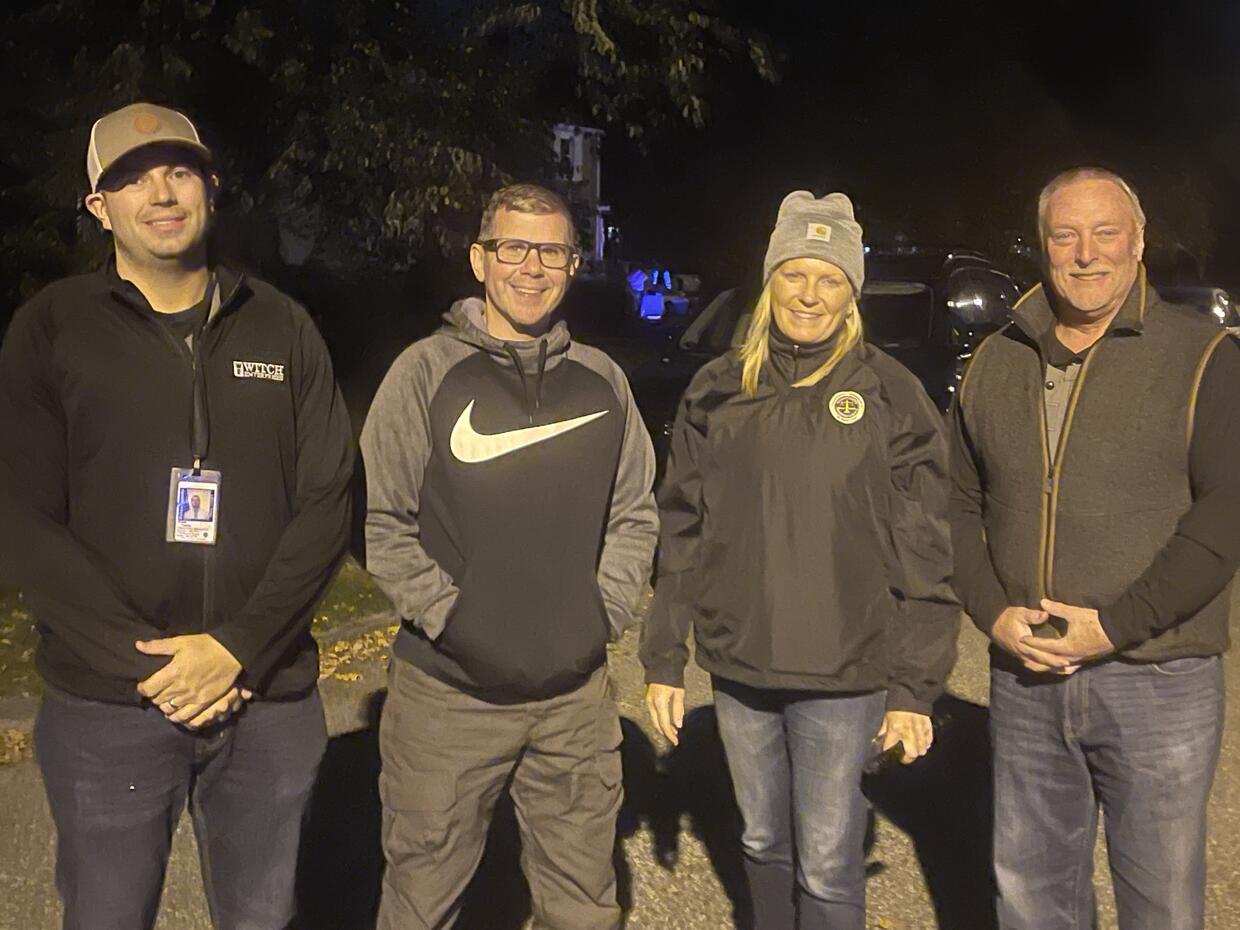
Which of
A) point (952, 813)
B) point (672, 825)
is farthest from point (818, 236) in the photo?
point (952, 813)

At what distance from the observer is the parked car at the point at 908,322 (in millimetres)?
8672

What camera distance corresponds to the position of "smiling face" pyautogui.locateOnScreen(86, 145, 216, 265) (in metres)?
2.55

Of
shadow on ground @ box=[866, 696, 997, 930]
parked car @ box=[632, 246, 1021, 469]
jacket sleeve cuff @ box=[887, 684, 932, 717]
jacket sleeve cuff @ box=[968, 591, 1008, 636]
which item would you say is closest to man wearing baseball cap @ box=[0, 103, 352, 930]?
jacket sleeve cuff @ box=[887, 684, 932, 717]

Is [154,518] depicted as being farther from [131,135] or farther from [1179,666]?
[1179,666]

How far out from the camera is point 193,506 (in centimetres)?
255

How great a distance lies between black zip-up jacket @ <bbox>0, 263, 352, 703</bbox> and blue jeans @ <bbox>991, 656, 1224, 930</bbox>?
165 cm

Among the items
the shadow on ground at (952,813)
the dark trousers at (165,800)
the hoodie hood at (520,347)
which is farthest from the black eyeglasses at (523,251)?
the shadow on ground at (952,813)

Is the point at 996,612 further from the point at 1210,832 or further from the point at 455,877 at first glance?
the point at 1210,832

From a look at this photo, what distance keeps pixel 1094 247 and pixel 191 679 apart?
6.91 feet

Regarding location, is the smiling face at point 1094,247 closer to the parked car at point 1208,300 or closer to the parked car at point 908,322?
the parked car at point 908,322

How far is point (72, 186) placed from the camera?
836 cm

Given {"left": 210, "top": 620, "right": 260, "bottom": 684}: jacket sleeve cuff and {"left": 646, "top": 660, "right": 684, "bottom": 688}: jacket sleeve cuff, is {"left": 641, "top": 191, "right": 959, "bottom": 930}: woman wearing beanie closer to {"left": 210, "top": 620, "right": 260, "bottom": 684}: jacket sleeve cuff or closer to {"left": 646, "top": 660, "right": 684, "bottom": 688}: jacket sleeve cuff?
{"left": 646, "top": 660, "right": 684, "bottom": 688}: jacket sleeve cuff

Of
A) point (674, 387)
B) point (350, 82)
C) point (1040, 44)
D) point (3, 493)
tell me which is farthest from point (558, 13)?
point (1040, 44)

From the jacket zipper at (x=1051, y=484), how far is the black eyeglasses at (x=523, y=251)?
3.74 feet
